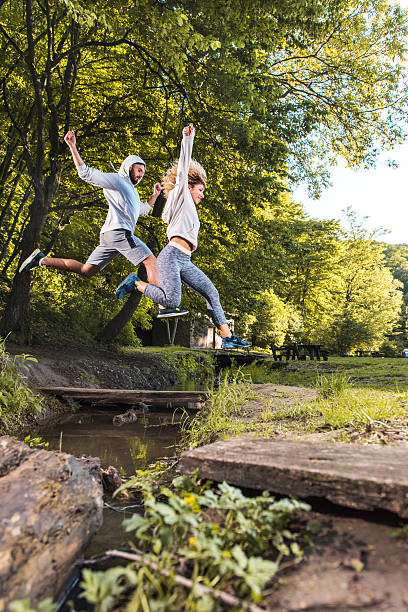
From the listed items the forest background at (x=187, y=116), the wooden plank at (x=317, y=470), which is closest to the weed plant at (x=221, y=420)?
the wooden plank at (x=317, y=470)

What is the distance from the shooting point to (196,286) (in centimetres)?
576

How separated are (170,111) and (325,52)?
16.0ft

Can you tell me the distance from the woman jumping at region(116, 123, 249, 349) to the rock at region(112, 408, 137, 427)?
2.12m

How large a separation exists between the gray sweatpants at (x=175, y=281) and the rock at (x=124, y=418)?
229cm

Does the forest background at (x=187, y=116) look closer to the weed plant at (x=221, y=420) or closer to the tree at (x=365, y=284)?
the weed plant at (x=221, y=420)

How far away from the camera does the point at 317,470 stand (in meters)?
1.80

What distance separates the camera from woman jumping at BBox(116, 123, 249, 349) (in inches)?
215

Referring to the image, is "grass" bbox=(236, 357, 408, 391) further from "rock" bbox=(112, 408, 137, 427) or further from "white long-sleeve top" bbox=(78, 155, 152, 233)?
"white long-sleeve top" bbox=(78, 155, 152, 233)

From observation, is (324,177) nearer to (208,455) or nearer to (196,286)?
(196,286)

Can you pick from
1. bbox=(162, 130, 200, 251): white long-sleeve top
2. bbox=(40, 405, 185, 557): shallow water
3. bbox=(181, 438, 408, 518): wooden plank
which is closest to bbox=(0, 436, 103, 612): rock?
bbox=(40, 405, 185, 557): shallow water

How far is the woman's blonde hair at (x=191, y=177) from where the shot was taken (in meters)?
5.70

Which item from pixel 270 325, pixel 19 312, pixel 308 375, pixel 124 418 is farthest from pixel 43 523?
pixel 270 325

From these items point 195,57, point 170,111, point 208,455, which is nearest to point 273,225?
point 170,111

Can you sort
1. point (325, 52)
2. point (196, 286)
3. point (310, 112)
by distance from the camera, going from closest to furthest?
point (196, 286), point (310, 112), point (325, 52)
